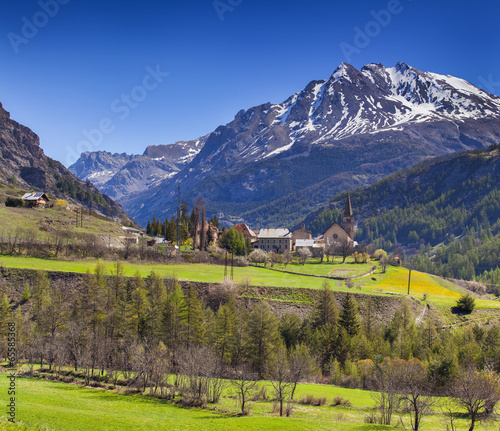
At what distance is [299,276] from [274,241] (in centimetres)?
4829

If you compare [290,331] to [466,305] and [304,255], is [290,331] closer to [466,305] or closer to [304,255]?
[466,305]

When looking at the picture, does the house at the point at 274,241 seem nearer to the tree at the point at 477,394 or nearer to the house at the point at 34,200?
the house at the point at 34,200

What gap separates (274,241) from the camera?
14362 cm

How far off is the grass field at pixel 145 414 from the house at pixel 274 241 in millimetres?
102995

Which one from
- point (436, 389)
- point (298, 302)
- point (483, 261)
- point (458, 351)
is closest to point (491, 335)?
point (458, 351)

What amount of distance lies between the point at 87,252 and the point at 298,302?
4794cm

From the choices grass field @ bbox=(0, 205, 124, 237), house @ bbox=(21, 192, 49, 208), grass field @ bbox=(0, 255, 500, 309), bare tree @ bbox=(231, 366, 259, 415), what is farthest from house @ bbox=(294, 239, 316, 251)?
bare tree @ bbox=(231, 366, 259, 415)

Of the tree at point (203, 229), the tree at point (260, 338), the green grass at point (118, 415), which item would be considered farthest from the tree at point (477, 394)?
the tree at point (203, 229)

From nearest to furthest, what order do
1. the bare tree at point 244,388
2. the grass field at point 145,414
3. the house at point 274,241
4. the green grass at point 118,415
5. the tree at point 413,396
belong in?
1. the green grass at point 118,415
2. the grass field at point 145,414
3. the tree at point 413,396
4. the bare tree at point 244,388
5. the house at point 274,241

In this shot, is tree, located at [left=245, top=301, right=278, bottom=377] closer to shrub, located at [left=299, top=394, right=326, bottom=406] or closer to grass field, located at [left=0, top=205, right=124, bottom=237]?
shrub, located at [left=299, top=394, right=326, bottom=406]

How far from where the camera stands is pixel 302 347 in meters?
54.7

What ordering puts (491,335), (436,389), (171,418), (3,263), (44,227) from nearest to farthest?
(171,418)
(436,389)
(491,335)
(3,263)
(44,227)

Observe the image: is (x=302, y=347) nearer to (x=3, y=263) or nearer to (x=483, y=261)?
(x=3, y=263)

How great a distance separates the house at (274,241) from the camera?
142 metres
